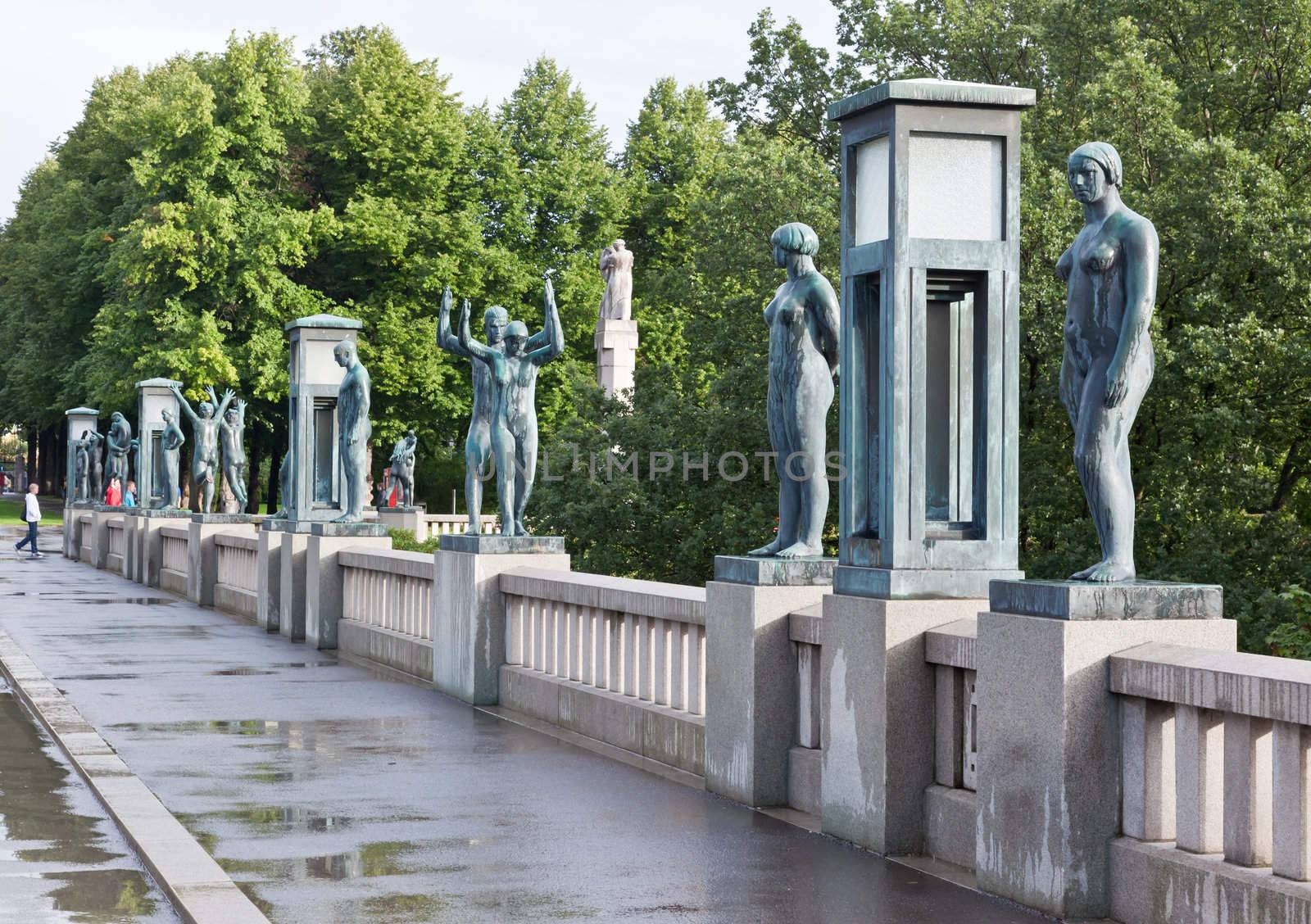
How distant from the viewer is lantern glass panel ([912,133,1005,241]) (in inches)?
309

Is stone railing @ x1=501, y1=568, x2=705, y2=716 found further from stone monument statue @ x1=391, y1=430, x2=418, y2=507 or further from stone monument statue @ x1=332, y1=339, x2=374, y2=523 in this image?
stone monument statue @ x1=391, y1=430, x2=418, y2=507

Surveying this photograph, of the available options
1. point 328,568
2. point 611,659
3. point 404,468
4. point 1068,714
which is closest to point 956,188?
point 1068,714

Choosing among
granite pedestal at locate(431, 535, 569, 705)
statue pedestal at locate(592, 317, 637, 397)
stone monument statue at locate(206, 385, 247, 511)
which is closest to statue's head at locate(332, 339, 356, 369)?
granite pedestal at locate(431, 535, 569, 705)

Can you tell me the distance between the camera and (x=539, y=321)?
54.2 m

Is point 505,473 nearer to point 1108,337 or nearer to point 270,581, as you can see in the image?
point 270,581

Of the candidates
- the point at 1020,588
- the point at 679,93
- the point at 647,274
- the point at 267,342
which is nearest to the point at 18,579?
the point at 647,274

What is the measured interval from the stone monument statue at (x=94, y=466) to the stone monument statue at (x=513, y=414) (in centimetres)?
3197

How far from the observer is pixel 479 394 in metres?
14.2

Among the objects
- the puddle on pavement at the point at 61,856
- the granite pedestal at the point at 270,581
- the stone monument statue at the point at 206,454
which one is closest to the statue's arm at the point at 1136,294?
the puddle on pavement at the point at 61,856

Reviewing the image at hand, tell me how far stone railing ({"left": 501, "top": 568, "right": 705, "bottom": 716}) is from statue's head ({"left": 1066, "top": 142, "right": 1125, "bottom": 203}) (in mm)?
3605

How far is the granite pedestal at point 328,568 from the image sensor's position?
1816cm

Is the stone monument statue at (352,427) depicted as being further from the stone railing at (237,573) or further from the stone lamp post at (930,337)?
the stone lamp post at (930,337)

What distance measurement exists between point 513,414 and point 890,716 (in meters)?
7.18

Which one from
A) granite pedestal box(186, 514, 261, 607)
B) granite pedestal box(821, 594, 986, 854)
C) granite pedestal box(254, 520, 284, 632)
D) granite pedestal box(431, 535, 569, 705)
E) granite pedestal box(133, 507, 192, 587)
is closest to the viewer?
granite pedestal box(821, 594, 986, 854)
